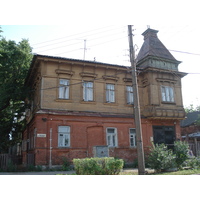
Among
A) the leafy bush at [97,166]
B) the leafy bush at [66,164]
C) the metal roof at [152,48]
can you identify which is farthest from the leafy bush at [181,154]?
the metal roof at [152,48]

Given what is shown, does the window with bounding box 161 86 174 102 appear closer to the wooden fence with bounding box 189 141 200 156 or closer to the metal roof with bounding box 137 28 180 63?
the metal roof with bounding box 137 28 180 63

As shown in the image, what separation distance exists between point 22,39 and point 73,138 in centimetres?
1257

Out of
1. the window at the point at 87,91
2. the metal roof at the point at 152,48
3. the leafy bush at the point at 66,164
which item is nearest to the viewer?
the leafy bush at the point at 66,164

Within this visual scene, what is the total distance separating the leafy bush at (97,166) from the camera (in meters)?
12.1

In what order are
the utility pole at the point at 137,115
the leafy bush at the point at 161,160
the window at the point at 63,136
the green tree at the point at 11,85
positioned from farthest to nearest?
the green tree at the point at 11,85
the window at the point at 63,136
the leafy bush at the point at 161,160
the utility pole at the point at 137,115

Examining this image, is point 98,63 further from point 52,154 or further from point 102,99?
point 52,154

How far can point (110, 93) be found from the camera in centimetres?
2202

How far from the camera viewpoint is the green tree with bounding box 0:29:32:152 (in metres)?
21.7

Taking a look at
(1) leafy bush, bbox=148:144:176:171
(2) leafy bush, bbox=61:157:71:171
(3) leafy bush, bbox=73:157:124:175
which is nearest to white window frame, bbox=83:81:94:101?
(2) leafy bush, bbox=61:157:71:171

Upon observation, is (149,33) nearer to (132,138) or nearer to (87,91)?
(87,91)

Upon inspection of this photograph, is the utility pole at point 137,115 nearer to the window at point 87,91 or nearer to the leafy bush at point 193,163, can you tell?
the leafy bush at point 193,163

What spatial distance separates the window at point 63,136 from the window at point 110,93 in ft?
16.6

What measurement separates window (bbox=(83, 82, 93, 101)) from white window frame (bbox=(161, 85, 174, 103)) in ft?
25.3

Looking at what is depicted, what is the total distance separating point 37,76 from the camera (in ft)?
69.4
